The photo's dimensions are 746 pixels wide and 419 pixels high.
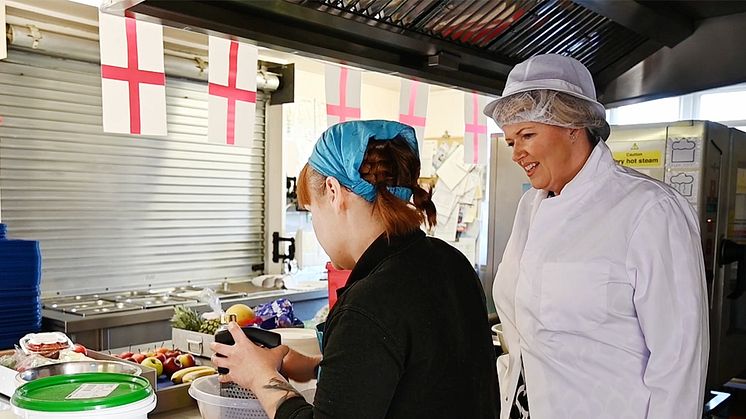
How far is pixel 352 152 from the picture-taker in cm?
124

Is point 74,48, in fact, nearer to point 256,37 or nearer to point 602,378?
point 256,37

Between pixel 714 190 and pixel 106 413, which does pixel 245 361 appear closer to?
pixel 106 413

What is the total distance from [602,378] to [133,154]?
3732 millimetres

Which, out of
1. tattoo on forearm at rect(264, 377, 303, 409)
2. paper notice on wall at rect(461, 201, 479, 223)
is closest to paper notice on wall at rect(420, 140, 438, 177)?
paper notice on wall at rect(461, 201, 479, 223)

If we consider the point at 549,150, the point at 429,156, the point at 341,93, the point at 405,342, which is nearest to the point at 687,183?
the point at 549,150

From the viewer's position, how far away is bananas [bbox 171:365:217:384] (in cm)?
198

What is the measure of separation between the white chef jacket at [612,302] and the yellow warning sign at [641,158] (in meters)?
1.14

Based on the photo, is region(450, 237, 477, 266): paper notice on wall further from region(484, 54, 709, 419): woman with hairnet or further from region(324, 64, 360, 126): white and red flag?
region(484, 54, 709, 419): woman with hairnet

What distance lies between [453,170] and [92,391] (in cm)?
523

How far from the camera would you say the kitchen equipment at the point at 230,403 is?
143 cm

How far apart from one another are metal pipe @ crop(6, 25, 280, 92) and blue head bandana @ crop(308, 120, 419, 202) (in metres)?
3.20

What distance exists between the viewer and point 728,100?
5.53 meters

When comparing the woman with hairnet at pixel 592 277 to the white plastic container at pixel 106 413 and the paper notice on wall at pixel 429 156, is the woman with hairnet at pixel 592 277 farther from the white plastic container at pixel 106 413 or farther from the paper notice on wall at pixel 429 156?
the paper notice on wall at pixel 429 156

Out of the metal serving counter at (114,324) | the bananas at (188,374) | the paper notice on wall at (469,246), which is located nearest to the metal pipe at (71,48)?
the metal serving counter at (114,324)
